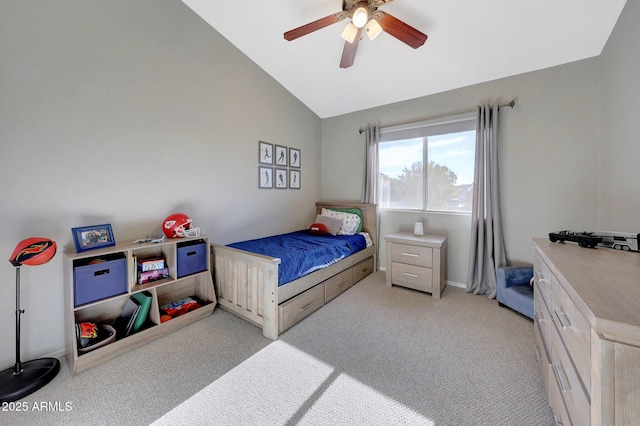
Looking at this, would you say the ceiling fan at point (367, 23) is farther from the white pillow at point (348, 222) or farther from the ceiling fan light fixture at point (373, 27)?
the white pillow at point (348, 222)

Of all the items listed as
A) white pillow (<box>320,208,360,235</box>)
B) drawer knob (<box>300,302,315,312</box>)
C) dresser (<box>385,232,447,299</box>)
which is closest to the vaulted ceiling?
white pillow (<box>320,208,360,235</box>)

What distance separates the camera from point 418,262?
3012 millimetres

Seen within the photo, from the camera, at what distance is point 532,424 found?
1.32 meters

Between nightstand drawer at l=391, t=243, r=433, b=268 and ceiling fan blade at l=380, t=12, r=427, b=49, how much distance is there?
2121mm

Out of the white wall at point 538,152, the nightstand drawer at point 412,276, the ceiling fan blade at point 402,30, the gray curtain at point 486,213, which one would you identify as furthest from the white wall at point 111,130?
the gray curtain at point 486,213

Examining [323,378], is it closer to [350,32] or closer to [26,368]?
[26,368]

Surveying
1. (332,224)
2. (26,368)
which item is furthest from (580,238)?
(26,368)

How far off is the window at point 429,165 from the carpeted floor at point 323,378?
156 cm

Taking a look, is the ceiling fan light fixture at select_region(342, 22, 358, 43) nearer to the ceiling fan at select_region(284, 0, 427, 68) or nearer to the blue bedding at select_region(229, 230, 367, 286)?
the ceiling fan at select_region(284, 0, 427, 68)

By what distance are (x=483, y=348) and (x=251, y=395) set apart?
1.80 metres

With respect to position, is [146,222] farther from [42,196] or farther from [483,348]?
[483,348]

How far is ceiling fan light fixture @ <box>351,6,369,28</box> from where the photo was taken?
1.81 meters

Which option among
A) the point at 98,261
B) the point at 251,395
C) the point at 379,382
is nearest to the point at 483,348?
the point at 379,382

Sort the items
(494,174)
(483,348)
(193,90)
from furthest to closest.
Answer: (494,174) < (193,90) < (483,348)
